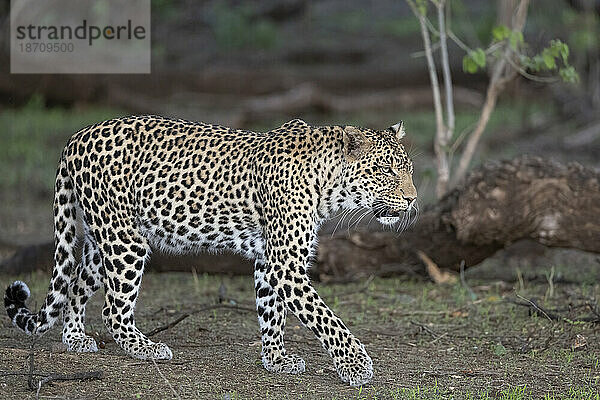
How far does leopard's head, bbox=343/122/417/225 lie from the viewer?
6.60m

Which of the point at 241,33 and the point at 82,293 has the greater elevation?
the point at 241,33

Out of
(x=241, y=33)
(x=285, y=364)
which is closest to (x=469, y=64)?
(x=285, y=364)

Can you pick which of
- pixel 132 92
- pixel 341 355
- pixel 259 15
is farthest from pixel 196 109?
pixel 341 355

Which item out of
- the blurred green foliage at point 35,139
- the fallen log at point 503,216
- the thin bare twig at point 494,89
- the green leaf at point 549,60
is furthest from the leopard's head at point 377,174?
the blurred green foliage at point 35,139

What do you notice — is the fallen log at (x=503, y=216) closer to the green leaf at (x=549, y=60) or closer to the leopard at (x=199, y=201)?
the green leaf at (x=549, y=60)

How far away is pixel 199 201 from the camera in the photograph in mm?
6895

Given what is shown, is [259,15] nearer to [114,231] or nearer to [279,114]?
[279,114]

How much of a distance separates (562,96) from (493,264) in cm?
833

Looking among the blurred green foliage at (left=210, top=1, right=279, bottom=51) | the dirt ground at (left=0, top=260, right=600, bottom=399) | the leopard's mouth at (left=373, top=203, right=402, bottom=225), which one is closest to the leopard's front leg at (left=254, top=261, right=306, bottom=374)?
the dirt ground at (left=0, top=260, right=600, bottom=399)

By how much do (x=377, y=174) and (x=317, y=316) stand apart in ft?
3.51

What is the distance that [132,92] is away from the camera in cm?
1808

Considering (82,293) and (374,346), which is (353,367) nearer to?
(374,346)

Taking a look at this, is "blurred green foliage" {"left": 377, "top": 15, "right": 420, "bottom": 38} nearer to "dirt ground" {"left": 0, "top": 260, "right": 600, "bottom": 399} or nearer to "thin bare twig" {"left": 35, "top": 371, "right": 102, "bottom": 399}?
"dirt ground" {"left": 0, "top": 260, "right": 600, "bottom": 399}

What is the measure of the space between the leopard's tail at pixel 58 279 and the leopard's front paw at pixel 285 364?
1.58m
